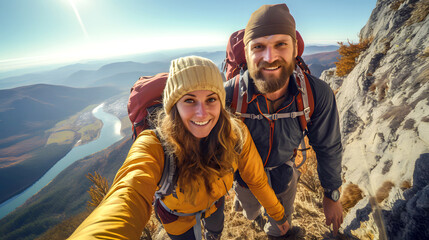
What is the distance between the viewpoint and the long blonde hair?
1.67 meters

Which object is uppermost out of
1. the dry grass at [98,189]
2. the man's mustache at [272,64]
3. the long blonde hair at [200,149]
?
the man's mustache at [272,64]

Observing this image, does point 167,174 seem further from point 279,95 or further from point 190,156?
point 279,95

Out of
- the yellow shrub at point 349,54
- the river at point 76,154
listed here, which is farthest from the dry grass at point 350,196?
the river at point 76,154

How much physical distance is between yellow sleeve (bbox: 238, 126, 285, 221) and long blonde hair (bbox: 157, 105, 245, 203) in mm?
107

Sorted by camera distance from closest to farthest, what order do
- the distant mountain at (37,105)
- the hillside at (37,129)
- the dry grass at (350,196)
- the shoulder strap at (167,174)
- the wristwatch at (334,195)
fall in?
the shoulder strap at (167,174) < the wristwatch at (334,195) < the dry grass at (350,196) < the hillside at (37,129) < the distant mountain at (37,105)

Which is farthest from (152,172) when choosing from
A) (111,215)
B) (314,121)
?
(314,121)

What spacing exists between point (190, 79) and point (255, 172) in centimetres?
130

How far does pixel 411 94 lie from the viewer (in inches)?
94.6

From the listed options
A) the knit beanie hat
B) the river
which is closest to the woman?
the knit beanie hat

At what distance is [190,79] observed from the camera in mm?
1638

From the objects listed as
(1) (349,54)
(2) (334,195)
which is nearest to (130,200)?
(2) (334,195)

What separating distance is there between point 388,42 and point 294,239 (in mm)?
5580

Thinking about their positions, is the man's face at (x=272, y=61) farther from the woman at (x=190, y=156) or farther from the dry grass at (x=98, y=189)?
the dry grass at (x=98, y=189)

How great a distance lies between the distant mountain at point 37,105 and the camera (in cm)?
11819
